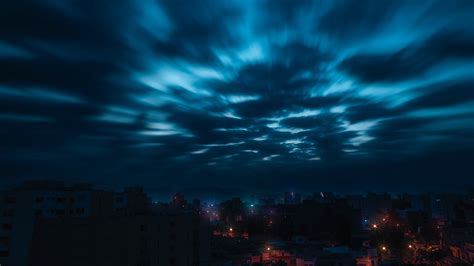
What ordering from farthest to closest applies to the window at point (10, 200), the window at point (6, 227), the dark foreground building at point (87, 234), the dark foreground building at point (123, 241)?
the window at point (10, 200)
the window at point (6, 227)
the dark foreground building at point (87, 234)
the dark foreground building at point (123, 241)

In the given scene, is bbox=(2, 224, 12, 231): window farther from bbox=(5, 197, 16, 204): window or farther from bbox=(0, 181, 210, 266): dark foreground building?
bbox=(5, 197, 16, 204): window

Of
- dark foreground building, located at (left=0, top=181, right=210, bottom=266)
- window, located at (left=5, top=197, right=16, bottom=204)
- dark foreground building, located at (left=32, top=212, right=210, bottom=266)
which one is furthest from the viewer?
window, located at (left=5, top=197, right=16, bottom=204)

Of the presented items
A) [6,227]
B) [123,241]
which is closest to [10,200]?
[6,227]

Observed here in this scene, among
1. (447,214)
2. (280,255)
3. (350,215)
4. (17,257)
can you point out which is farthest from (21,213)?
(447,214)

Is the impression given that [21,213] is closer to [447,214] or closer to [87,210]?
[87,210]

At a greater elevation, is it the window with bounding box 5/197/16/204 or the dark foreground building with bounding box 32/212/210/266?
the window with bounding box 5/197/16/204

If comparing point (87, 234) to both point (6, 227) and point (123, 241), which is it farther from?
point (6, 227)

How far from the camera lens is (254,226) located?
246 ft

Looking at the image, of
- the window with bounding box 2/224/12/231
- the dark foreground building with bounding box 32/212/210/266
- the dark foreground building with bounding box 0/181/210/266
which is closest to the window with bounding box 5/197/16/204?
the dark foreground building with bounding box 0/181/210/266

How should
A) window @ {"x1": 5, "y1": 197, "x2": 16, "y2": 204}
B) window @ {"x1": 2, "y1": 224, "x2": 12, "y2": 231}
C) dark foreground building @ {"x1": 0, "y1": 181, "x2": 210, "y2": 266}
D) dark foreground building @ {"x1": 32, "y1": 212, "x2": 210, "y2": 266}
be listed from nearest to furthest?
1. dark foreground building @ {"x1": 32, "y1": 212, "x2": 210, "y2": 266}
2. dark foreground building @ {"x1": 0, "y1": 181, "x2": 210, "y2": 266}
3. window @ {"x1": 2, "y1": 224, "x2": 12, "y2": 231}
4. window @ {"x1": 5, "y1": 197, "x2": 16, "y2": 204}

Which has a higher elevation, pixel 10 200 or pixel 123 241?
pixel 10 200

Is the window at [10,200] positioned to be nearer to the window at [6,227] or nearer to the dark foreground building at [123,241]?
the window at [6,227]

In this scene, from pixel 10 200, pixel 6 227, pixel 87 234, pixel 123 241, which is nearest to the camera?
pixel 87 234

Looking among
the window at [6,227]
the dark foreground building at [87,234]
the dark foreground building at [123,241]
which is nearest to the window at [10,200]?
the dark foreground building at [87,234]
